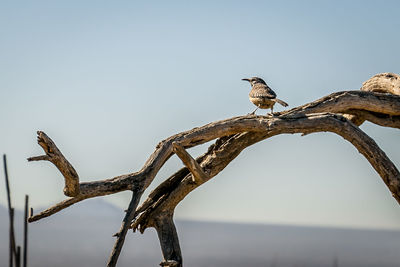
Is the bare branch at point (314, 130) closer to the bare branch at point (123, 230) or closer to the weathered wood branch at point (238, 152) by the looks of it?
the weathered wood branch at point (238, 152)

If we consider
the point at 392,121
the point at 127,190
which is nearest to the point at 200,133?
the point at 127,190

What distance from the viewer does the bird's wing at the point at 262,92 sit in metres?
9.48

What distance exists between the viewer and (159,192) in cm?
958

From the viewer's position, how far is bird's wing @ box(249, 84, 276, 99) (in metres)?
9.48

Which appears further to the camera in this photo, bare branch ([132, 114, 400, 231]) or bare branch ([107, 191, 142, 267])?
bare branch ([132, 114, 400, 231])

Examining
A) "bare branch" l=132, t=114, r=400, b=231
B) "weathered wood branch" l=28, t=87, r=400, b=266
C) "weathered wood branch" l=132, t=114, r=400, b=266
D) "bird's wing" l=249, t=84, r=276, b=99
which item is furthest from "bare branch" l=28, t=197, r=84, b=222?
"bird's wing" l=249, t=84, r=276, b=99

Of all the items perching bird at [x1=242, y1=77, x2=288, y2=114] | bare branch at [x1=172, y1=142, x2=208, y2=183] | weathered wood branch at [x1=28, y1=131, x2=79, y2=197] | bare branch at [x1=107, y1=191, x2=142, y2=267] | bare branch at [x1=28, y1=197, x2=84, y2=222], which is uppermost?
perching bird at [x1=242, y1=77, x2=288, y2=114]

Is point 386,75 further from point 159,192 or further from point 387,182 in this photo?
point 159,192

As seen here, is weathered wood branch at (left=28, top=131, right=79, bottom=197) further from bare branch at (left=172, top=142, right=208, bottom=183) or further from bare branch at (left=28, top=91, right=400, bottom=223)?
bare branch at (left=172, top=142, right=208, bottom=183)

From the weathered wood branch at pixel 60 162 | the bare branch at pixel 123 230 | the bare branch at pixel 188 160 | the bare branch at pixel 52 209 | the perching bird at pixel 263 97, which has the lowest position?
the bare branch at pixel 123 230

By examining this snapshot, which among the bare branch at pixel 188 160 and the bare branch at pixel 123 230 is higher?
the bare branch at pixel 188 160

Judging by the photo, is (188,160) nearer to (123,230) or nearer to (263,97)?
(123,230)

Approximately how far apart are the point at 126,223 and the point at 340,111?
317cm

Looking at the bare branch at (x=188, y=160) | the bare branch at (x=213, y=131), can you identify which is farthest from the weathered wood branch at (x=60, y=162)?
the bare branch at (x=188, y=160)
